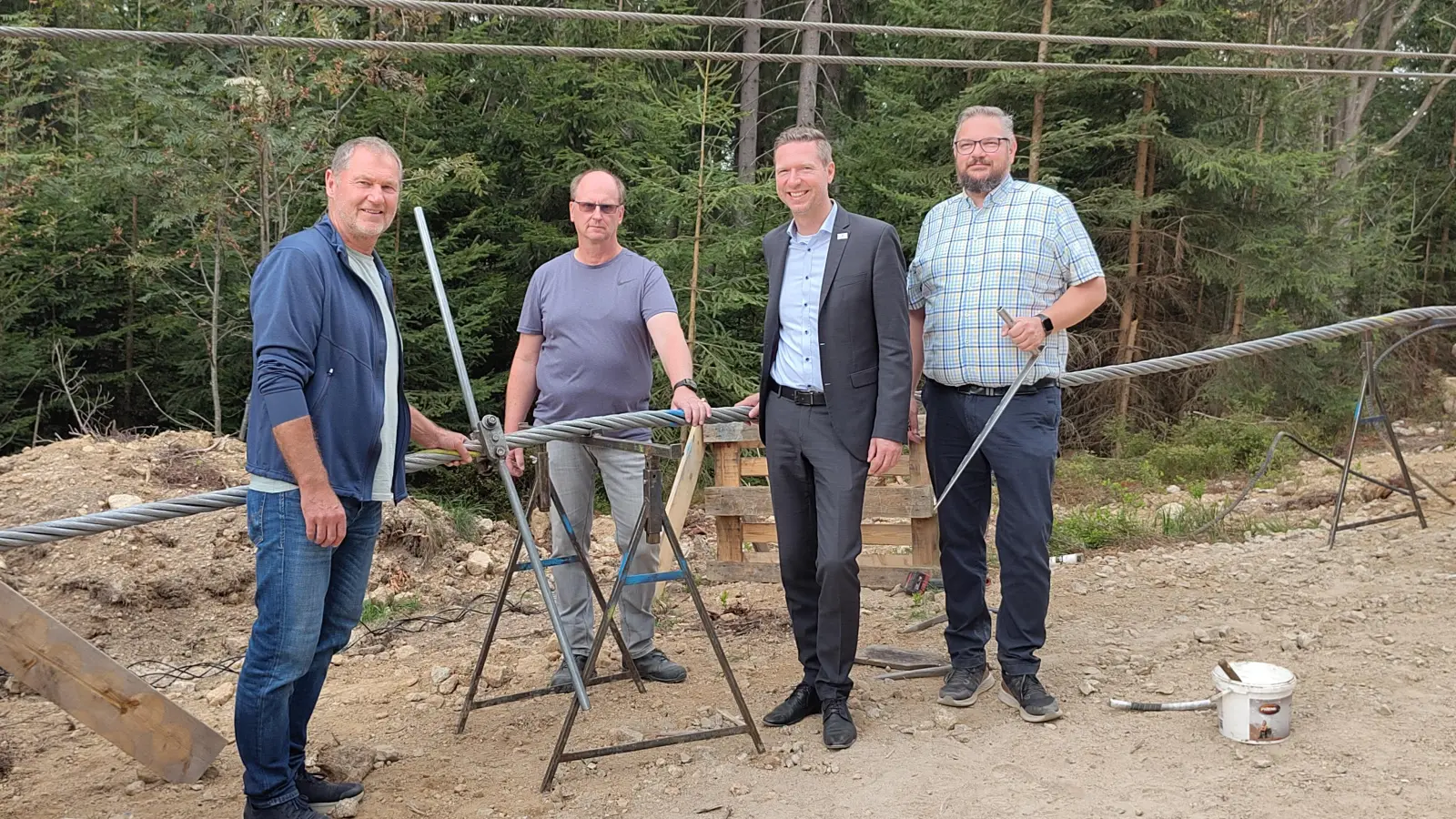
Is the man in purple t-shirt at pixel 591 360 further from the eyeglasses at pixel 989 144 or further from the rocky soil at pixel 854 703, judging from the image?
the eyeglasses at pixel 989 144

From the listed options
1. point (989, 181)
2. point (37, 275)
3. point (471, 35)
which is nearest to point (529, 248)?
point (471, 35)

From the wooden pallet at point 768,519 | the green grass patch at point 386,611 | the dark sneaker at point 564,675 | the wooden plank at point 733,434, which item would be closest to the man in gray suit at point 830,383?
the dark sneaker at point 564,675

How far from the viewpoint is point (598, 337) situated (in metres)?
4.29

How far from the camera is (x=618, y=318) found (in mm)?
4289

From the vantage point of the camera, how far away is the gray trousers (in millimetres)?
4414

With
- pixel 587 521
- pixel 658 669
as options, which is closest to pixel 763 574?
pixel 658 669

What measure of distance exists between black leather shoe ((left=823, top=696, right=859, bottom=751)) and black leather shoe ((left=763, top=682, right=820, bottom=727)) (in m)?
0.14

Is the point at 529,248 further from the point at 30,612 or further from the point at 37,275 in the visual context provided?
the point at 30,612

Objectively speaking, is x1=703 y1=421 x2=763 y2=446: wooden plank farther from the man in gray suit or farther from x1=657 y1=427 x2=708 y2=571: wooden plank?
the man in gray suit

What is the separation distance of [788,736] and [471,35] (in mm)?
10607

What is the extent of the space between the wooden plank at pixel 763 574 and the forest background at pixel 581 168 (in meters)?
5.30

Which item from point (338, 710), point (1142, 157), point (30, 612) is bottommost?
point (338, 710)

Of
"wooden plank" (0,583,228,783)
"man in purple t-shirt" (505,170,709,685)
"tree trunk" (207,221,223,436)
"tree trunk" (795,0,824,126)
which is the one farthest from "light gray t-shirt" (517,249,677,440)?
"tree trunk" (795,0,824,126)

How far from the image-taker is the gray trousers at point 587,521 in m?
4.41
